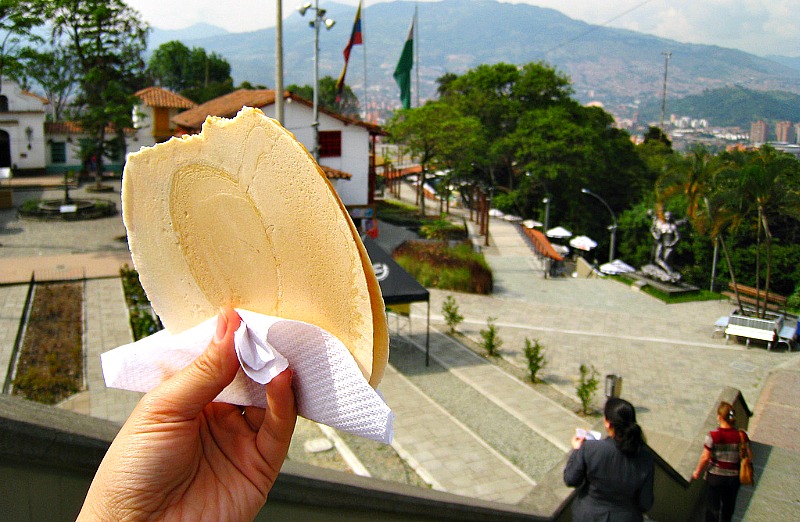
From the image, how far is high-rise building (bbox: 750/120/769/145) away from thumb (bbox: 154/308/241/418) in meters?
49.9

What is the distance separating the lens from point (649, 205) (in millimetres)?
41562

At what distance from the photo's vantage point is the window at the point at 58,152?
4212cm

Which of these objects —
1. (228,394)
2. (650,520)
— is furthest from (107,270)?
(228,394)

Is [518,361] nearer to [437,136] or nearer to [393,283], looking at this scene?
[393,283]

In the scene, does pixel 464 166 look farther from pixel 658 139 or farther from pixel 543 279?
pixel 658 139

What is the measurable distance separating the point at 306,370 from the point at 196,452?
0.38 metres

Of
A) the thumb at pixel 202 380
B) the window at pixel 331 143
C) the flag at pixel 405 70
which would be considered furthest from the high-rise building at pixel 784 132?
the thumb at pixel 202 380

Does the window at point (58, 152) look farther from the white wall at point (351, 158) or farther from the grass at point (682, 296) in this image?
the grass at point (682, 296)

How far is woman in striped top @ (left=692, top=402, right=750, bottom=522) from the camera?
6.20 metres

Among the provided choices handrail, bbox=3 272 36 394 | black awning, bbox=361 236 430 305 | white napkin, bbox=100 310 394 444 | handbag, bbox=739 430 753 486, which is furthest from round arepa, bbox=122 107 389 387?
black awning, bbox=361 236 430 305

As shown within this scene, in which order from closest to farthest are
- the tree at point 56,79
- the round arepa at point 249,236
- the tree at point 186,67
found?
the round arepa at point 249,236, the tree at point 56,79, the tree at point 186,67

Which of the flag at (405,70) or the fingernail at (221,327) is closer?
the fingernail at (221,327)

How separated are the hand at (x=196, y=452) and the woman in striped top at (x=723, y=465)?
18.1 feet

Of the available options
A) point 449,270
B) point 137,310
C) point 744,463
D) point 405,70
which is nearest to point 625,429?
point 744,463
